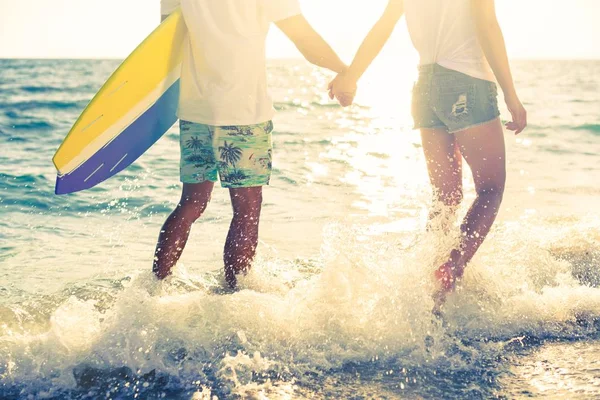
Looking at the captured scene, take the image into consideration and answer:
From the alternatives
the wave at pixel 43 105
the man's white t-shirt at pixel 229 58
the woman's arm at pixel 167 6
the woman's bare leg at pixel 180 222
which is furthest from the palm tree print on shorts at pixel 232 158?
the wave at pixel 43 105

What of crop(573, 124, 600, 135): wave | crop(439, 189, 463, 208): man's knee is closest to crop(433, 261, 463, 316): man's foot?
crop(439, 189, 463, 208): man's knee

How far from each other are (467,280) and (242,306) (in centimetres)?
129

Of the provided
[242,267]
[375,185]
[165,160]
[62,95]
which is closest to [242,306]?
[242,267]

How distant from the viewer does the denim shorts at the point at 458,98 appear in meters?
3.46

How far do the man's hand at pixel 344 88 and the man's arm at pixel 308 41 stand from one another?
17cm

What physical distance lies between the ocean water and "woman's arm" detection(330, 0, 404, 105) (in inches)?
30.8

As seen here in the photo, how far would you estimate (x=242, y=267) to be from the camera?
12.5 feet

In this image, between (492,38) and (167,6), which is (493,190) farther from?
(167,6)

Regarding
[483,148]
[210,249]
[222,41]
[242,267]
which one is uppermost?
[222,41]

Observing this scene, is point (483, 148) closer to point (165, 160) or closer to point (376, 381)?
point (376, 381)

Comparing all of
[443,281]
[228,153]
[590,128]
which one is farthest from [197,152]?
[590,128]

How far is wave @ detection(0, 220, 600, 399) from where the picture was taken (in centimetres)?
301

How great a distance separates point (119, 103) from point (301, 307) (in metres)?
1.49

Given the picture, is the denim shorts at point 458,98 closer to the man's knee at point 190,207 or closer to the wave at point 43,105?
the man's knee at point 190,207
